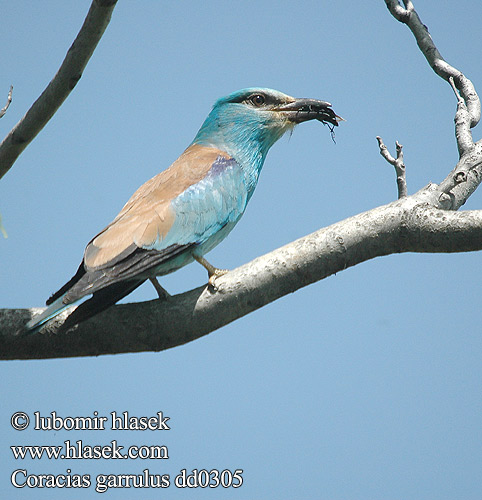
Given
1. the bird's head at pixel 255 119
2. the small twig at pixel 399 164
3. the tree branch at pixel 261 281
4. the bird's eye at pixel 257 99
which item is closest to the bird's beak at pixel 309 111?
the bird's head at pixel 255 119

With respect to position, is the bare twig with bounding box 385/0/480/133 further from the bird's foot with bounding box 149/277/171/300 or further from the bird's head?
the bird's foot with bounding box 149/277/171/300

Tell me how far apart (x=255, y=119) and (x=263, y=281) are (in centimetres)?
267

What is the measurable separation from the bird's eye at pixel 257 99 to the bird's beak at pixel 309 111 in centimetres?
25

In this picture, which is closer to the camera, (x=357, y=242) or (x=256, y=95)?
(x=357, y=242)

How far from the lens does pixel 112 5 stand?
306 cm

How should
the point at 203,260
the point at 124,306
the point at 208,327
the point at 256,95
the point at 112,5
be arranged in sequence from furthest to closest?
the point at 256,95, the point at 203,260, the point at 124,306, the point at 208,327, the point at 112,5

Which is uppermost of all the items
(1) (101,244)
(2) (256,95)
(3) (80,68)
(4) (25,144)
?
(2) (256,95)

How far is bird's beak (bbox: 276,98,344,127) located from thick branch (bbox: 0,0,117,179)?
2.78 meters

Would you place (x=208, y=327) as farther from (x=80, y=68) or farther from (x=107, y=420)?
(x=107, y=420)

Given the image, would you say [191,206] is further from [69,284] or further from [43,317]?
[43,317]

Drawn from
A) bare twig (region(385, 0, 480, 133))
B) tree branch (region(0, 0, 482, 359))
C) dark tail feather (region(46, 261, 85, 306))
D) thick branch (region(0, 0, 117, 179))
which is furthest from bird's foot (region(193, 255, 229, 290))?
bare twig (region(385, 0, 480, 133))

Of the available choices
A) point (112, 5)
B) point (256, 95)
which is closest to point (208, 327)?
point (112, 5)

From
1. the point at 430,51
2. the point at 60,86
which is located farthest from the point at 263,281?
the point at 430,51

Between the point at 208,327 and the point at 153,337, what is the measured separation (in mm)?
338
